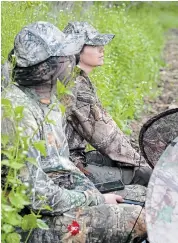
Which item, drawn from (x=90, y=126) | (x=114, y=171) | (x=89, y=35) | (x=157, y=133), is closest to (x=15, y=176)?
(x=157, y=133)

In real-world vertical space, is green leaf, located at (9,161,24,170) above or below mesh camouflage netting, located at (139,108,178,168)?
above

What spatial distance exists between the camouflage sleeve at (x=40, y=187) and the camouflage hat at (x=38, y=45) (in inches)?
12.3

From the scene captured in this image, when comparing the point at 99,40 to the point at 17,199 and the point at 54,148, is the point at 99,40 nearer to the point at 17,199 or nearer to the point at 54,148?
the point at 54,148

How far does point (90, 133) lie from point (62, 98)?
1.75 ft

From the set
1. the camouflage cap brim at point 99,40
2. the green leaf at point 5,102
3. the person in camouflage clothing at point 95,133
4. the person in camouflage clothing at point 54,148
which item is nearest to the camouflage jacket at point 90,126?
the person in camouflage clothing at point 95,133

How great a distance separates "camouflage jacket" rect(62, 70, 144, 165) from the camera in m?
5.88

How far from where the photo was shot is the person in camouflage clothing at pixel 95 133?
5902 mm

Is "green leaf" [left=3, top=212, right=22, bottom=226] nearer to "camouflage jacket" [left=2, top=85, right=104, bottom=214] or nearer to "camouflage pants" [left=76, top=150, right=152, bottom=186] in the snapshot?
"camouflage jacket" [left=2, top=85, right=104, bottom=214]

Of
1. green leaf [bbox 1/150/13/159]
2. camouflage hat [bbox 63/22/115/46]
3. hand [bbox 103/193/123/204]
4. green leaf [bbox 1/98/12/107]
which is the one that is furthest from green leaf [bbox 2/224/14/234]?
camouflage hat [bbox 63/22/115/46]

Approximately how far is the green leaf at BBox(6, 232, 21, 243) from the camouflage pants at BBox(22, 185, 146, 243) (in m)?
0.28

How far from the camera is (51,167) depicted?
4676 mm

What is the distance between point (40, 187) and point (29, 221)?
19 cm

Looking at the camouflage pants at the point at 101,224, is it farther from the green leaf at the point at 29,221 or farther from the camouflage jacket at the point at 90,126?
the camouflage jacket at the point at 90,126

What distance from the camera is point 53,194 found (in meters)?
4.43
